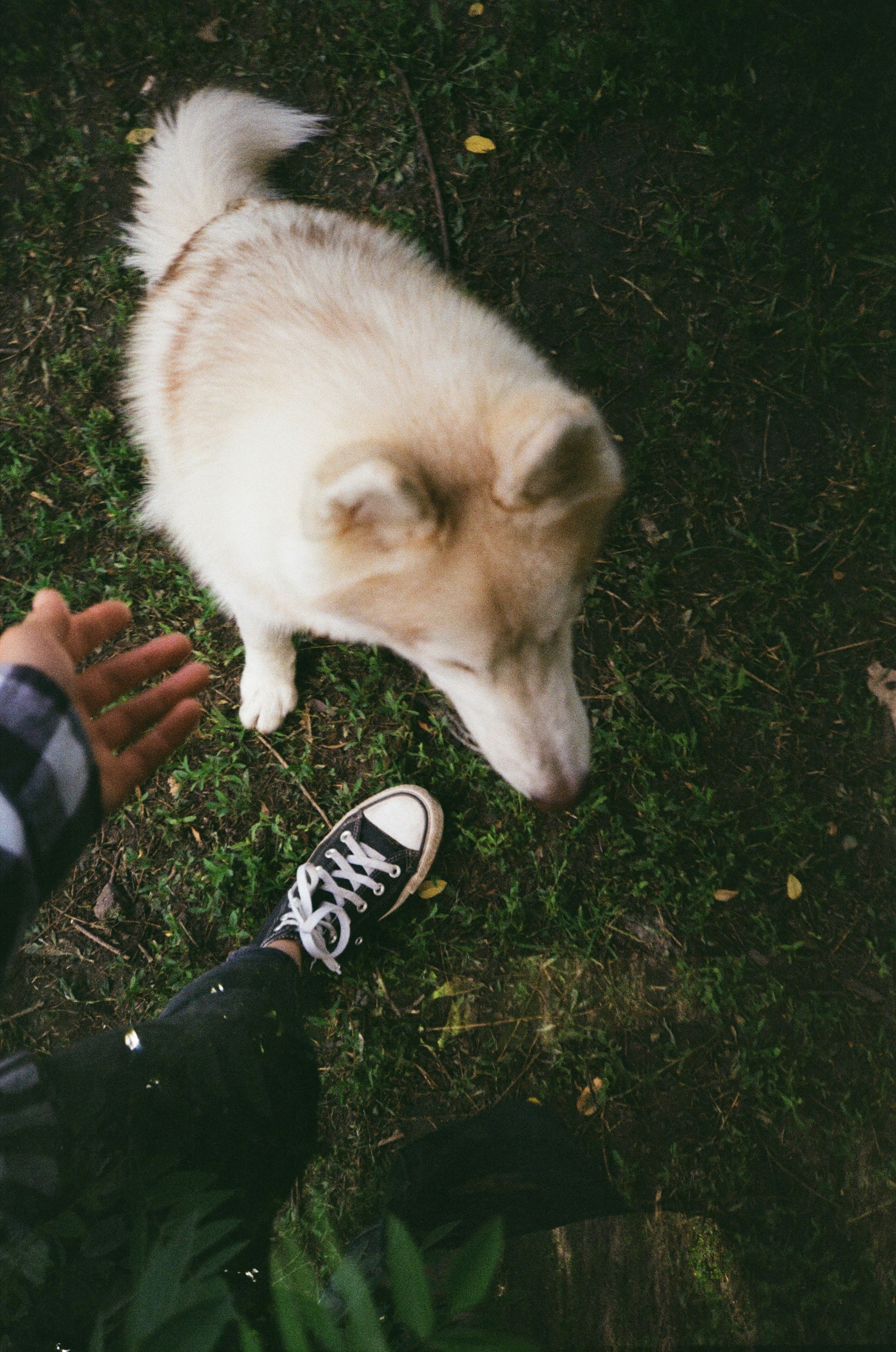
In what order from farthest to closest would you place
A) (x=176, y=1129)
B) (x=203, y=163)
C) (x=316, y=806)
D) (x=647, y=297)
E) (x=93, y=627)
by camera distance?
(x=647, y=297), (x=316, y=806), (x=203, y=163), (x=93, y=627), (x=176, y=1129)

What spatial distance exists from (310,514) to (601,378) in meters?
1.83

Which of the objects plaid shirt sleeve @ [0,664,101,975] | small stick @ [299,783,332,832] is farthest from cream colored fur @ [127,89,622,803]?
small stick @ [299,783,332,832]

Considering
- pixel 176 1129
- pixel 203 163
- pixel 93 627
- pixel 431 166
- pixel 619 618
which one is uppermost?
pixel 203 163

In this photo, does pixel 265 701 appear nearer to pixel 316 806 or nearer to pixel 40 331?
pixel 316 806

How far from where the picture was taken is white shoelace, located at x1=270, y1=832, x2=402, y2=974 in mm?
2379

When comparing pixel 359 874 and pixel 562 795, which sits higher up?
pixel 562 795

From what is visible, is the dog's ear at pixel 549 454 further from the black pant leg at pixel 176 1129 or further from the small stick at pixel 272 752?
the small stick at pixel 272 752

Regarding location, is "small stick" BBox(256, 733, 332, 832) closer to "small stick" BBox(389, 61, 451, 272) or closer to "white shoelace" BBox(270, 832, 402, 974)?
"white shoelace" BBox(270, 832, 402, 974)

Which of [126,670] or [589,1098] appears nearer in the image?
[126,670]

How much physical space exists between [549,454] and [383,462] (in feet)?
0.93

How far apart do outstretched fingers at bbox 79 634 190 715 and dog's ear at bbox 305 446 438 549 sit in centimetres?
55

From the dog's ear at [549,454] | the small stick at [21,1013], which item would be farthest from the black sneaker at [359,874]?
the dog's ear at [549,454]

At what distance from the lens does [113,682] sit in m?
1.60

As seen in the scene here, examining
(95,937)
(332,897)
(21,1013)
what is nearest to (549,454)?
(332,897)
